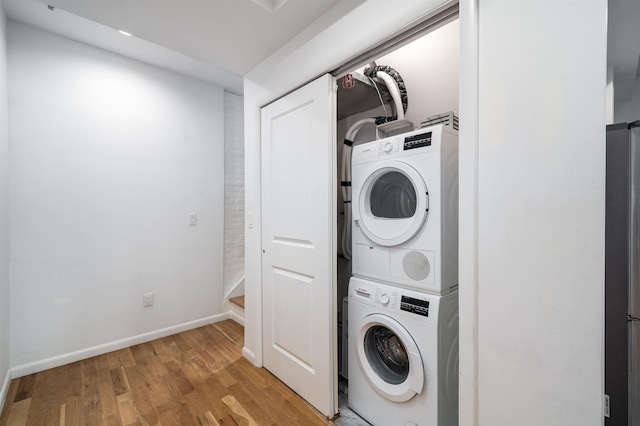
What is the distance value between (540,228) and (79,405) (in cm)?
258

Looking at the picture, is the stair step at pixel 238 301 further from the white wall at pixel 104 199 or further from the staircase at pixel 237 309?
the white wall at pixel 104 199

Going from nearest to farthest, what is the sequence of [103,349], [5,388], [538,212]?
1. [538,212]
2. [5,388]
3. [103,349]

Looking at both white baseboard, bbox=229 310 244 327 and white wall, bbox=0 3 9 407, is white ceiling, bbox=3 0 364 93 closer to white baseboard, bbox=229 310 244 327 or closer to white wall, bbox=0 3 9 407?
white wall, bbox=0 3 9 407

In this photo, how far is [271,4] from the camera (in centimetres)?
152

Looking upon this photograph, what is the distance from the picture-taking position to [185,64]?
2.59 m

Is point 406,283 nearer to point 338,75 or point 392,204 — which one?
point 392,204

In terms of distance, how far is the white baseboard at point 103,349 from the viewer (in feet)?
6.73

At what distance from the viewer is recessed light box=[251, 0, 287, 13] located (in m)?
1.46

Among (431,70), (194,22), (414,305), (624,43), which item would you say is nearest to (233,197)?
(194,22)

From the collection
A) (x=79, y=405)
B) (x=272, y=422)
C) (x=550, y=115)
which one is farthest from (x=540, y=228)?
(x=79, y=405)

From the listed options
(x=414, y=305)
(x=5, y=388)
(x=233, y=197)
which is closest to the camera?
(x=414, y=305)

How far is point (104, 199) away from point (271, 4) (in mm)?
2036

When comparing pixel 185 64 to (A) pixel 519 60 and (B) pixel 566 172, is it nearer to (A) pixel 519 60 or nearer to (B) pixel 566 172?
(A) pixel 519 60

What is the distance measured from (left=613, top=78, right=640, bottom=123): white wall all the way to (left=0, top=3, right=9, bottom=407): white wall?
4.07 meters
